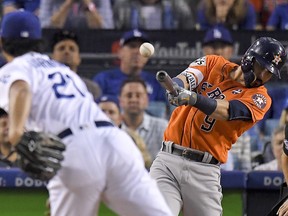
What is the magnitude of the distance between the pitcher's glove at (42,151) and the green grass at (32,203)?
2.83 metres

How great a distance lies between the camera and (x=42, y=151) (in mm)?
4320

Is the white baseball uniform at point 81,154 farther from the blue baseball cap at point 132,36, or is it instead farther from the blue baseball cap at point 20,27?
the blue baseball cap at point 132,36

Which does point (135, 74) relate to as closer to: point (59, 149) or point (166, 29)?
point (166, 29)

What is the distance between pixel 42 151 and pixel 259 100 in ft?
6.63

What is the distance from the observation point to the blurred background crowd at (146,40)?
8281 millimetres

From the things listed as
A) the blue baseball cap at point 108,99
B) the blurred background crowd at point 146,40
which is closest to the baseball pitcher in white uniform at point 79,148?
the blurred background crowd at point 146,40

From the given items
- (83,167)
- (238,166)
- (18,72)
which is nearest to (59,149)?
(83,167)

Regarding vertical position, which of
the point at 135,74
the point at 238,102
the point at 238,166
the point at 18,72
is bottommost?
the point at 238,166

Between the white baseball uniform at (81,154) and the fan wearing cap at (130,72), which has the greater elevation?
the white baseball uniform at (81,154)

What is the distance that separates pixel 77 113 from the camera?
14.6ft

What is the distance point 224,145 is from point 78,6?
4.47 meters

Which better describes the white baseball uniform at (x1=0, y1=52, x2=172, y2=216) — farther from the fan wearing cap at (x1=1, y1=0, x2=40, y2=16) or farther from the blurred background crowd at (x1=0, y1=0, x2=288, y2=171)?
the fan wearing cap at (x1=1, y1=0, x2=40, y2=16)

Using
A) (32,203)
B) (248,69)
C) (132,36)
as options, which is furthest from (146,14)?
(248,69)

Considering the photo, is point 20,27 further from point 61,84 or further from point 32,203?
point 32,203
